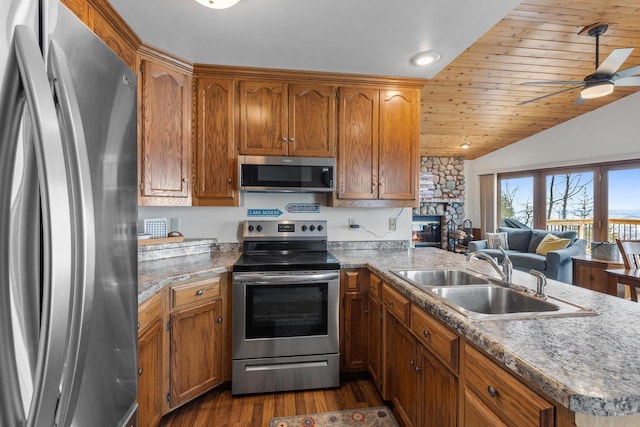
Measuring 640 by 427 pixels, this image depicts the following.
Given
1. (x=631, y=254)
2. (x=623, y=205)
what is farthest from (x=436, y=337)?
(x=623, y=205)

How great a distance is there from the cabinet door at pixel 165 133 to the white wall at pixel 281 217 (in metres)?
0.33

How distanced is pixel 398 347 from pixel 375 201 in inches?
50.0

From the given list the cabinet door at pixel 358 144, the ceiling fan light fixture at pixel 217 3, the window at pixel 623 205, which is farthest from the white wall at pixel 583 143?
the ceiling fan light fixture at pixel 217 3

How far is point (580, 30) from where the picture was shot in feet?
10.2

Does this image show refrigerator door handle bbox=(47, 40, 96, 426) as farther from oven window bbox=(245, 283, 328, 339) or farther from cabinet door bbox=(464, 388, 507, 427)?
oven window bbox=(245, 283, 328, 339)

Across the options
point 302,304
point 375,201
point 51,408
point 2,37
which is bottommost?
point 302,304

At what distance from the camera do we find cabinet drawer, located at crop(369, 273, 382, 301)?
2.08 metres

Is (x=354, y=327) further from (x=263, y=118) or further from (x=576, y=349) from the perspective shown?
(x=263, y=118)

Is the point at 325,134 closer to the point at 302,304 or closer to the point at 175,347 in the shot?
the point at 302,304

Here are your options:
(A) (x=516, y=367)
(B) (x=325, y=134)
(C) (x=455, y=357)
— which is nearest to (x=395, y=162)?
(B) (x=325, y=134)

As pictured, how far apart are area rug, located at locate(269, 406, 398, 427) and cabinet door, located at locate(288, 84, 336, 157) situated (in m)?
1.87

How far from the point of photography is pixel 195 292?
6.40 ft

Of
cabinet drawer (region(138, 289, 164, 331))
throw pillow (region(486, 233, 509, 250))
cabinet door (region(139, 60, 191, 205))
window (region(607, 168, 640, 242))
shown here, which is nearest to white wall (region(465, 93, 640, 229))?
window (region(607, 168, 640, 242))

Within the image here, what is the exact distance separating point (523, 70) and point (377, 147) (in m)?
2.67
